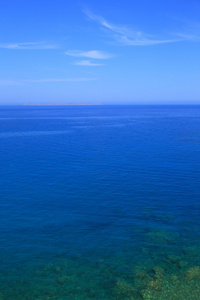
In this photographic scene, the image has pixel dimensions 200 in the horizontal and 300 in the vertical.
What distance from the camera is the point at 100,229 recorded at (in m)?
24.4

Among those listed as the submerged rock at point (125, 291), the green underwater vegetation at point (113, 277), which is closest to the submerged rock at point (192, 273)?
the green underwater vegetation at point (113, 277)

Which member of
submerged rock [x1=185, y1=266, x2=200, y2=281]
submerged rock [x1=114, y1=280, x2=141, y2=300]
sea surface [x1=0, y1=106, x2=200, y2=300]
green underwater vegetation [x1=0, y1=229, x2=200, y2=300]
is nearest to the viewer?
submerged rock [x1=114, y1=280, x2=141, y2=300]

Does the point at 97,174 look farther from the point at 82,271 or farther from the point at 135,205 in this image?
the point at 82,271

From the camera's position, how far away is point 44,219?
26.4m

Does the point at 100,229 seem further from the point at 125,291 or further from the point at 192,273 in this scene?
the point at 192,273

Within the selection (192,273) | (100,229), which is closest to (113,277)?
(192,273)

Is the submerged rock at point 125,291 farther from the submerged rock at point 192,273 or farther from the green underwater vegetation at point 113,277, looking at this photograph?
the submerged rock at point 192,273

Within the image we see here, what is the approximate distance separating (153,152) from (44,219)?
3381 centimetres

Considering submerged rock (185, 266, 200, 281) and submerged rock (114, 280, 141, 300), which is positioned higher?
submerged rock (185, 266, 200, 281)

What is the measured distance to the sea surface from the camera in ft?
56.9

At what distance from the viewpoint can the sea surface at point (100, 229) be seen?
56.9ft

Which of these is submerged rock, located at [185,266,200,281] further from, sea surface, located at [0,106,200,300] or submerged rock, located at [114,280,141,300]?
submerged rock, located at [114,280,141,300]

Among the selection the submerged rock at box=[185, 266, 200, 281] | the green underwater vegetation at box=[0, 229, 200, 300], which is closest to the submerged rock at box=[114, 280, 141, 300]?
the green underwater vegetation at box=[0, 229, 200, 300]

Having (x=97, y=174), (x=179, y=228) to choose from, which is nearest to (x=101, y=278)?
(x=179, y=228)
